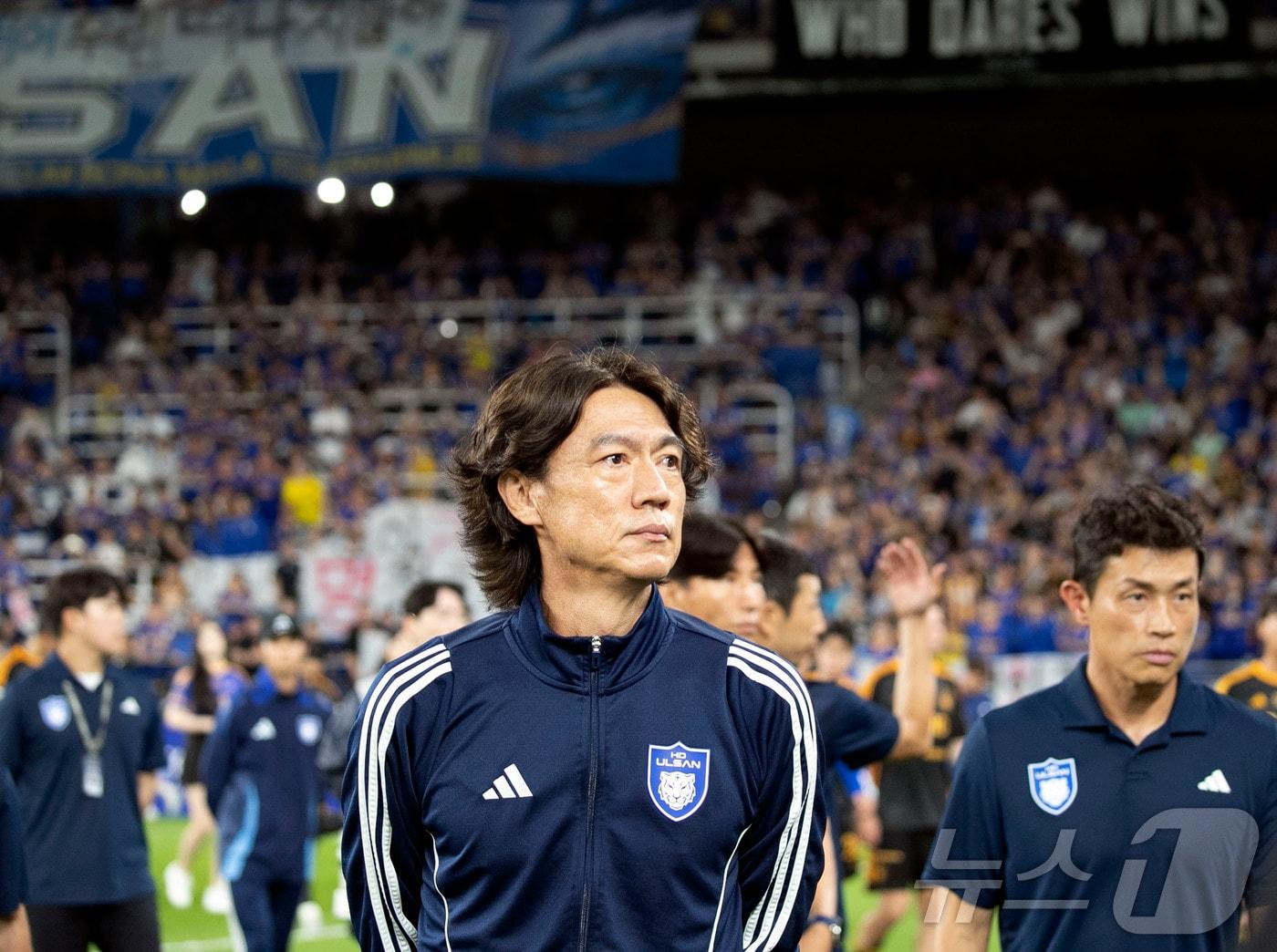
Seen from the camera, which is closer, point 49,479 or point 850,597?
point 850,597

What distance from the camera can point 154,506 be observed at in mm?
23781

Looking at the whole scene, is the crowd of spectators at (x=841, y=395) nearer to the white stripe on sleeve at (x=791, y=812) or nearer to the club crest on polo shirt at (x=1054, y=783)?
the club crest on polo shirt at (x=1054, y=783)

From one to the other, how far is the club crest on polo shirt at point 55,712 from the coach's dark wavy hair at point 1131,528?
4.58 m

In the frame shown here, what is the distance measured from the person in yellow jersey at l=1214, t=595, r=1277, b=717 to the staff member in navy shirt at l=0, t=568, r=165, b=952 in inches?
194

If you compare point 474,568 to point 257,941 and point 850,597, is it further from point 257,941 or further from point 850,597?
point 850,597

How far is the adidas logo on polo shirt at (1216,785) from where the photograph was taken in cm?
409

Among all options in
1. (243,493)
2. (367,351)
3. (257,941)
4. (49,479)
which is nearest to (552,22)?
(367,351)

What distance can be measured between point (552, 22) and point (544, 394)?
21.8 meters

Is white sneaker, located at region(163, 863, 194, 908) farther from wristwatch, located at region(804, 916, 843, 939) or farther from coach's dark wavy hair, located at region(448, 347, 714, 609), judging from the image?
coach's dark wavy hair, located at region(448, 347, 714, 609)

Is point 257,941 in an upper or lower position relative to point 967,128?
lower

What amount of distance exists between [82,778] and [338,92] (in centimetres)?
1917

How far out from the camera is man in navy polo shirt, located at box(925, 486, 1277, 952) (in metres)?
4.03

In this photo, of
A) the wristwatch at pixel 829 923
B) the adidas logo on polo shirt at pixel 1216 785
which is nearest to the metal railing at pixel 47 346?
the wristwatch at pixel 829 923
